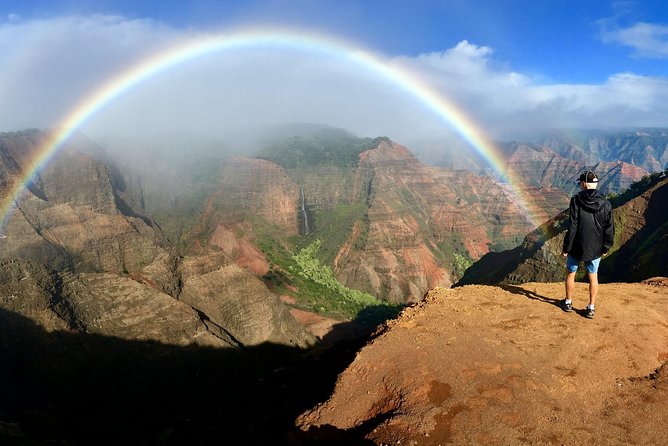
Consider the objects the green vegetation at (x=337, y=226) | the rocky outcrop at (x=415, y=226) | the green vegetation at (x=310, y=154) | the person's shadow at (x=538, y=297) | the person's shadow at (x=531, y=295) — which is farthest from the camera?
the green vegetation at (x=310, y=154)

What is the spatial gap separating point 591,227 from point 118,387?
28413 millimetres

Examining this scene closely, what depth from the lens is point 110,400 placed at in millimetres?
26266

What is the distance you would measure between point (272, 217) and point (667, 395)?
10314cm

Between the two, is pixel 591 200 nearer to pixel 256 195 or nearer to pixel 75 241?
pixel 75 241

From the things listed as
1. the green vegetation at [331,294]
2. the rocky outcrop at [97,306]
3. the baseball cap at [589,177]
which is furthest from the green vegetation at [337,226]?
the baseball cap at [589,177]

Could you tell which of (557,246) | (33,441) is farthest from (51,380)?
(557,246)

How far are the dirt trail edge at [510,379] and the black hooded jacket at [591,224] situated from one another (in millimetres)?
1749

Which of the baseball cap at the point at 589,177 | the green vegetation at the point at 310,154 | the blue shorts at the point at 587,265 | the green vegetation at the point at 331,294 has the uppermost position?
the green vegetation at the point at 310,154

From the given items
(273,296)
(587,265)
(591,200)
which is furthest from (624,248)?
(591,200)

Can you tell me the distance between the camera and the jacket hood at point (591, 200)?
10.5m

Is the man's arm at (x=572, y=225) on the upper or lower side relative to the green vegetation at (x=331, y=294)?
upper

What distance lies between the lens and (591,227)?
10680 millimetres

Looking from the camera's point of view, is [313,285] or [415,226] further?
[415,226]

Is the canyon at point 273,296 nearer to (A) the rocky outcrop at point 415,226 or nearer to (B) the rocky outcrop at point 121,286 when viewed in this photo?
(B) the rocky outcrop at point 121,286
